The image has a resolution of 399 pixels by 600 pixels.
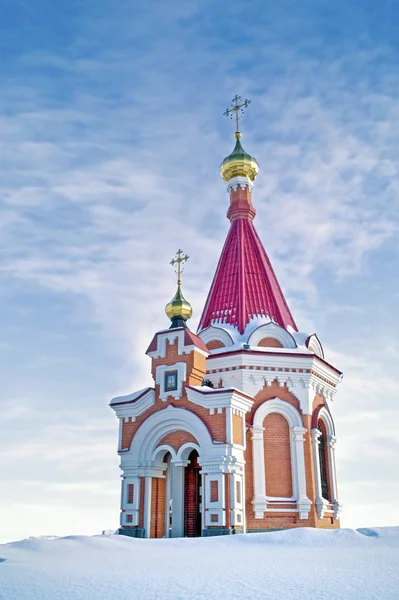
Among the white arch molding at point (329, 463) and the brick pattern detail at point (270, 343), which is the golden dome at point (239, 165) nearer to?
the brick pattern detail at point (270, 343)

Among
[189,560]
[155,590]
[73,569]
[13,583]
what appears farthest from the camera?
[189,560]

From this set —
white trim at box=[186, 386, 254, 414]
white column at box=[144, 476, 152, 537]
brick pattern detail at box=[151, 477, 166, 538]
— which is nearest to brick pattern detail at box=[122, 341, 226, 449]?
white trim at box=[186, 386, 254, 414]

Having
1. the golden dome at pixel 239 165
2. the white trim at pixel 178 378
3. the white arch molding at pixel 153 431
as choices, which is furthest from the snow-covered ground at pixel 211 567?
the golden dome at pixel 239 165

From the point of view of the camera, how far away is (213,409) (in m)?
12.0

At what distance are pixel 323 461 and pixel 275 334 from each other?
11.3 feet

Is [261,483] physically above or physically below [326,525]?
above

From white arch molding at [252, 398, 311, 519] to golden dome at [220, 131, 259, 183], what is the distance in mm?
7533

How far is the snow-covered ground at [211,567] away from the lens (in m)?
5.39

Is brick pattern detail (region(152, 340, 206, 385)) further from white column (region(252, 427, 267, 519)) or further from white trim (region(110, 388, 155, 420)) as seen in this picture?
white column (region(252, 427, 267, 519))

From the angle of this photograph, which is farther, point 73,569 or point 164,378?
point 164,378

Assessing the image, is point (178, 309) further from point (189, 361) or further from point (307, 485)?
point (307, 485)

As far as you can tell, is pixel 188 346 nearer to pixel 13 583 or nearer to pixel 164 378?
pixel 164 378

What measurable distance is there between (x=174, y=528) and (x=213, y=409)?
2.72 metres

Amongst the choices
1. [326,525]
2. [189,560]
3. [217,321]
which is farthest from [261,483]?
[189,560]
